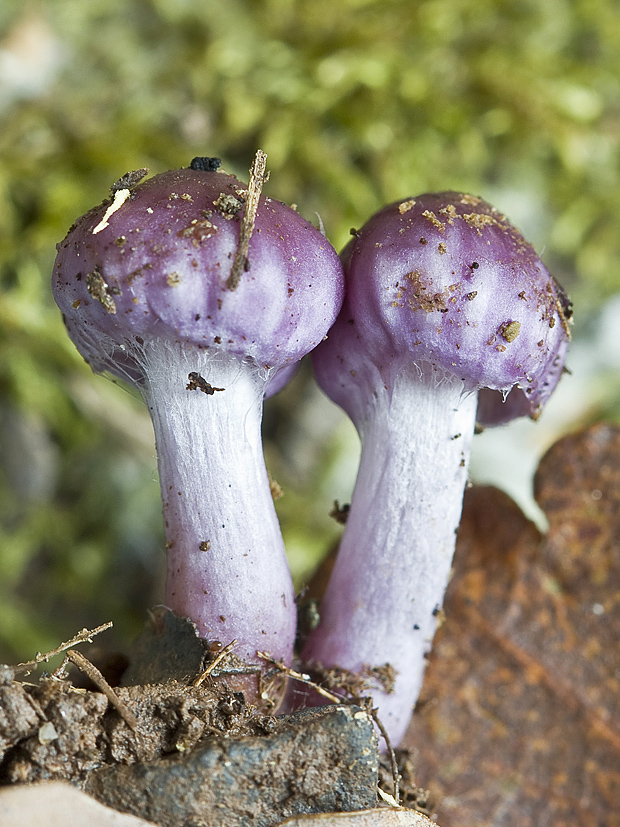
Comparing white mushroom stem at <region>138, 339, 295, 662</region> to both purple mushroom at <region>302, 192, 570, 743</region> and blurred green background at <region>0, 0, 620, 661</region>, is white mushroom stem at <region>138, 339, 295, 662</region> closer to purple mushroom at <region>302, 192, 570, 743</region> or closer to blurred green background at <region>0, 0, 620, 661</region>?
purple mushroom at <region>302, 192, 570, 743</region>

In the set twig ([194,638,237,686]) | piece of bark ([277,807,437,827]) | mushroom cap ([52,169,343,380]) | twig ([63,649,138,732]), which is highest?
mushroom cap ([52,169,343,380])

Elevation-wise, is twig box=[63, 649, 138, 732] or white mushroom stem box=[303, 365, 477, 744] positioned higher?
white mushroom stem box=[303, 365, 477, 744]

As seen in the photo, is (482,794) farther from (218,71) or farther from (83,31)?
(83,31)

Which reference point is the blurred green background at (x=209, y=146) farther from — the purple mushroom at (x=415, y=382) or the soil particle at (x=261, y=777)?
the soil particle at (x=261, y=777)

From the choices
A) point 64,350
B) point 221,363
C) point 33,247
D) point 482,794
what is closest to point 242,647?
point 221,363

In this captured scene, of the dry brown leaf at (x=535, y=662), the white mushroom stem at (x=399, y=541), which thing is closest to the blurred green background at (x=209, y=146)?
the dry brown leaf at (x=535, y=662)

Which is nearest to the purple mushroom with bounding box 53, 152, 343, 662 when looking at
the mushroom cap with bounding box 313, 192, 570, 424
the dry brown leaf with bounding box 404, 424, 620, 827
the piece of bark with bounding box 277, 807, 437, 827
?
the mushroom cap with bounding box 313, 192, 570, 424
